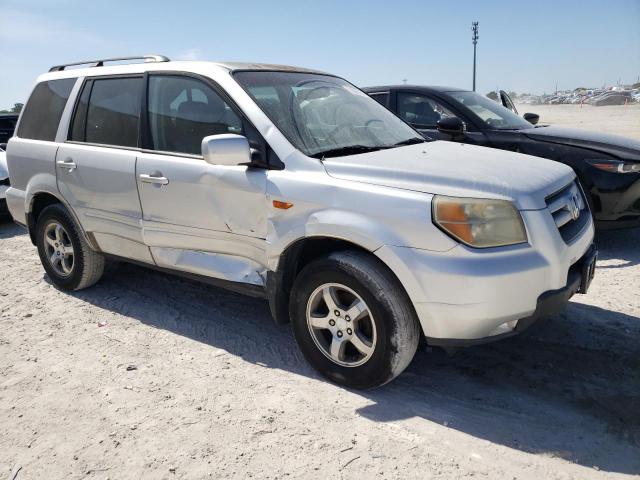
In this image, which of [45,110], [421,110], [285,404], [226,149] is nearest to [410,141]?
[226,149]

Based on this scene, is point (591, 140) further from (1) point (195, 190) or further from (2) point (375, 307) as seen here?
(1) point (195, 190)

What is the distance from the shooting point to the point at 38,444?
2.73 m

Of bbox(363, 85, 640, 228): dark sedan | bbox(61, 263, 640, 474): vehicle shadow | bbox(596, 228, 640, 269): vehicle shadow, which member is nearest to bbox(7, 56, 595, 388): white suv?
A: bbox(61, 263, 640, 474): vehicle shadow

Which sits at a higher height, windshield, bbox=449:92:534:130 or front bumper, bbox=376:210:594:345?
windshield, bbox=449:92:534:130

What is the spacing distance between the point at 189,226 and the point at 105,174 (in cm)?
92

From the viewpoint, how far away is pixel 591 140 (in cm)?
550

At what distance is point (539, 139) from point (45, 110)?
4.73m

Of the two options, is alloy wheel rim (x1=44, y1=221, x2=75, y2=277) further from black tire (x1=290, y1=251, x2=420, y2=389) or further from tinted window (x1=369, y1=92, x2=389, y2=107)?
tinted window (x1=369, y1=92, x2=389, y2=107)

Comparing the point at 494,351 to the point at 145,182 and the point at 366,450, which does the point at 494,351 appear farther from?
the point at 145,182

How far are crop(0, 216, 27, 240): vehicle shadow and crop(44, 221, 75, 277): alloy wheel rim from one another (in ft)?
9.97

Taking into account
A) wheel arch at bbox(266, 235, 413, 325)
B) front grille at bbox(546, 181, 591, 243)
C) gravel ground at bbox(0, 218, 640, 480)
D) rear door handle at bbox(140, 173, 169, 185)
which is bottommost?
gravel ground at bbox(0, 218, 640, 480)

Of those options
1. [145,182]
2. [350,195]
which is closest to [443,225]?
[350,195]

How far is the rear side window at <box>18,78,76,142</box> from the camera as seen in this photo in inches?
178

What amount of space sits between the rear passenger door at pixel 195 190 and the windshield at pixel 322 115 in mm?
254
